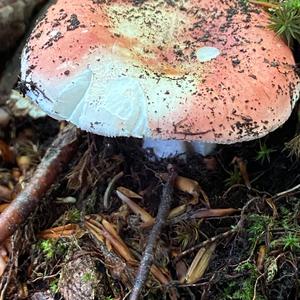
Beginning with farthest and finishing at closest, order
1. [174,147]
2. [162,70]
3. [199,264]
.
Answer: [174,147] → [199,264] → [162,70]

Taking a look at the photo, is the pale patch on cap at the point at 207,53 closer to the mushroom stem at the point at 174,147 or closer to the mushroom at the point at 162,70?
the mushroom at the point at 162,70

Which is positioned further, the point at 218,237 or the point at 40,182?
the point at 40,182

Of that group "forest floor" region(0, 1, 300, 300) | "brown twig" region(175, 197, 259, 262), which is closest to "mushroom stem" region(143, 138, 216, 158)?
"forest floor" region(0, 1, 300, 300)

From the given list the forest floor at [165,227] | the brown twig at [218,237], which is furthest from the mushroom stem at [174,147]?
the brown twig at [218,237]

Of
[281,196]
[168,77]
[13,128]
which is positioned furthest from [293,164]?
[13,128]

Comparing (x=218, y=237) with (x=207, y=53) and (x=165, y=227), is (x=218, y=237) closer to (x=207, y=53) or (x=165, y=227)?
(x=165, y=227)

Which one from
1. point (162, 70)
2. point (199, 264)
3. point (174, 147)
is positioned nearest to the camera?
point (162, 70)

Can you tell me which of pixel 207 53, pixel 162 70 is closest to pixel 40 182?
pixel 162 70
